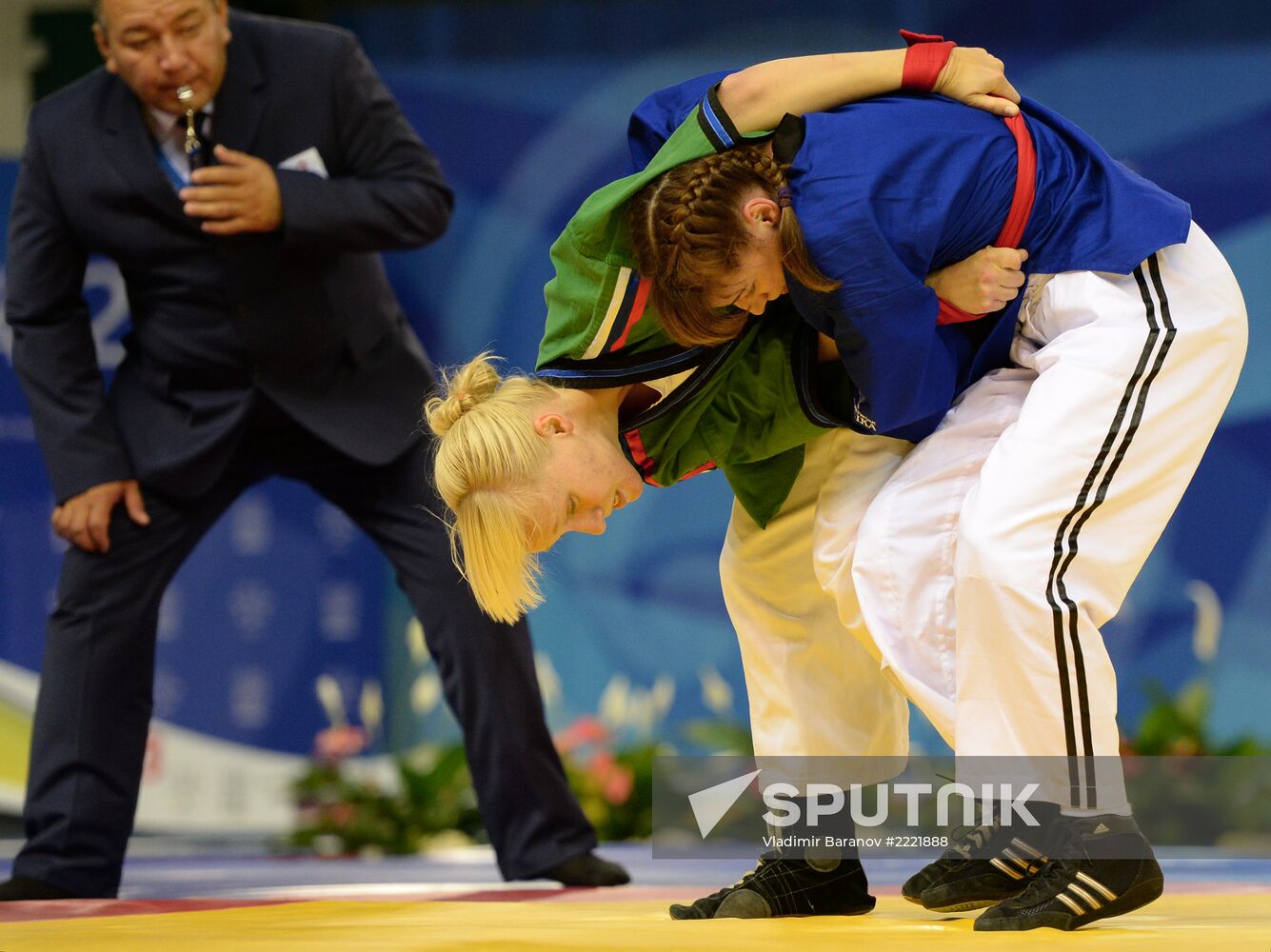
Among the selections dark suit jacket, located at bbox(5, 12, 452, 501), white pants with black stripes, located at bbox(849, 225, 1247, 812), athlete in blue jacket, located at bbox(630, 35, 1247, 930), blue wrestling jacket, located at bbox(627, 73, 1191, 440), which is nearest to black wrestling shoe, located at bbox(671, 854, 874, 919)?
athlete in blue jacket, located at bbox(630, 35, 1247, 930)

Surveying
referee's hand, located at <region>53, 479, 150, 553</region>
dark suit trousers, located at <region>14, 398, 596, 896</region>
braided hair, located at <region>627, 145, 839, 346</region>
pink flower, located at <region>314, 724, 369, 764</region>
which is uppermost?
braided hair, located at <region>627, 145, 839, 346</region>

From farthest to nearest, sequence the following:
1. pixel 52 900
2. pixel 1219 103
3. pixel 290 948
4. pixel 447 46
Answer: pixel 447 46
pixel 1219 103
pixel 52 900
pixel 290 948

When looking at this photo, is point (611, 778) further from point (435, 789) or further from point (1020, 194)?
point (1020, 194)

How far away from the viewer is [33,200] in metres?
3.13

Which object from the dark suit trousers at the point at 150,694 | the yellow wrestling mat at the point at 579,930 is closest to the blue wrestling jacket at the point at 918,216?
the yellow wrestling mat at the point at 579,930

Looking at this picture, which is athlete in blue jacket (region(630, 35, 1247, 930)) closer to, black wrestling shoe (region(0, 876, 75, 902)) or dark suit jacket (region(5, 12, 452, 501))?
dark suit jacket (region(5, 12, 452, 501))

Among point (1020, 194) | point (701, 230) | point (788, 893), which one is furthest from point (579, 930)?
point (1020, 194)

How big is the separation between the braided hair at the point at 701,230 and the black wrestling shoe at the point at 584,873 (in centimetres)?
142

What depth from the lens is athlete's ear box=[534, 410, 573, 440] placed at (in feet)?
6.77

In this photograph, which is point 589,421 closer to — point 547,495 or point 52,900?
point 547,495

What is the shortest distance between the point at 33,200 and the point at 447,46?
3.19 m

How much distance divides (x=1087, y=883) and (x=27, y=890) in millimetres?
2024

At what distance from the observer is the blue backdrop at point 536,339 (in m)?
5.48

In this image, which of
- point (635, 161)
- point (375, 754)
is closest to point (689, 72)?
point (375, 754)
